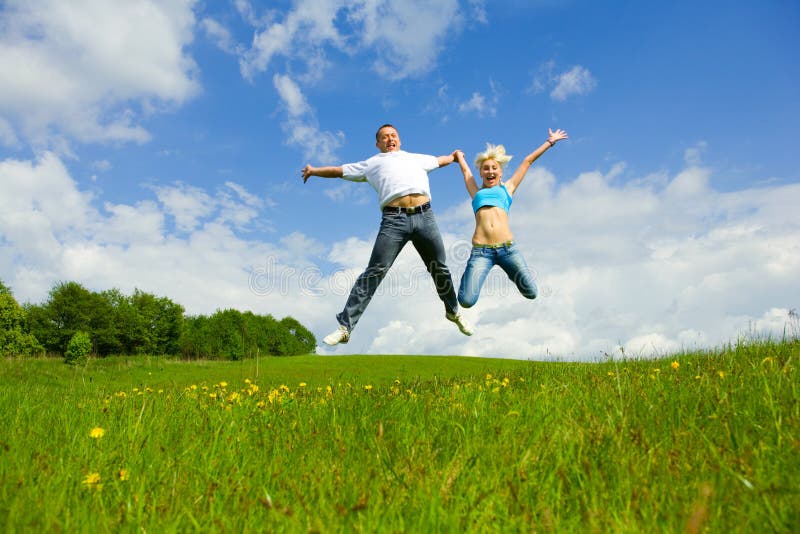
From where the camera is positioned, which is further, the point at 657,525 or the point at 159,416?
the point at 159,416

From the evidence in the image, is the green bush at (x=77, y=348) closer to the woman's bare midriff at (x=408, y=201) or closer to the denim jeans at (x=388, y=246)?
the denim jeans at (x=388, y=246)

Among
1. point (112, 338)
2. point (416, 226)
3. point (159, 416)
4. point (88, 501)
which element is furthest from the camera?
point (112, 338)

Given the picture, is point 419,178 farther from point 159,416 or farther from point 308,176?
point 159,416

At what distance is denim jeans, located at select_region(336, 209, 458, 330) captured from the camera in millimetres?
7879

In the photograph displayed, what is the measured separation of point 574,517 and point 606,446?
0.67 meters

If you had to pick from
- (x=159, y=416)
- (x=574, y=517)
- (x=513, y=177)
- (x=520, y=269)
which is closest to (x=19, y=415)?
(x=159, y=416)

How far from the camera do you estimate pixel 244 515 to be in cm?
241

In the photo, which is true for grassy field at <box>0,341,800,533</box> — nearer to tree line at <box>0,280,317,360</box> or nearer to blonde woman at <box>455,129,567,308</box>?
blonde woman at <box>455,129,567,308</box>

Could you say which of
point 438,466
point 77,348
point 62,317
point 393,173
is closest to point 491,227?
point 393,173

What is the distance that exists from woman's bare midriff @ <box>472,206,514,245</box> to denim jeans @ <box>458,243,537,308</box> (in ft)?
0.43

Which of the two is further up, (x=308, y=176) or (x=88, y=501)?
(x=308, y=176)

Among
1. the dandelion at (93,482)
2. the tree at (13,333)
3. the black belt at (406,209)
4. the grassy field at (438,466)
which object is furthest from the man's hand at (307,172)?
the tree at (13,333)

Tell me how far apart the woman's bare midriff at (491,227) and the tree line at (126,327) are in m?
41.6

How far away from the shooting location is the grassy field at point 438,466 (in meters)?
2.36
